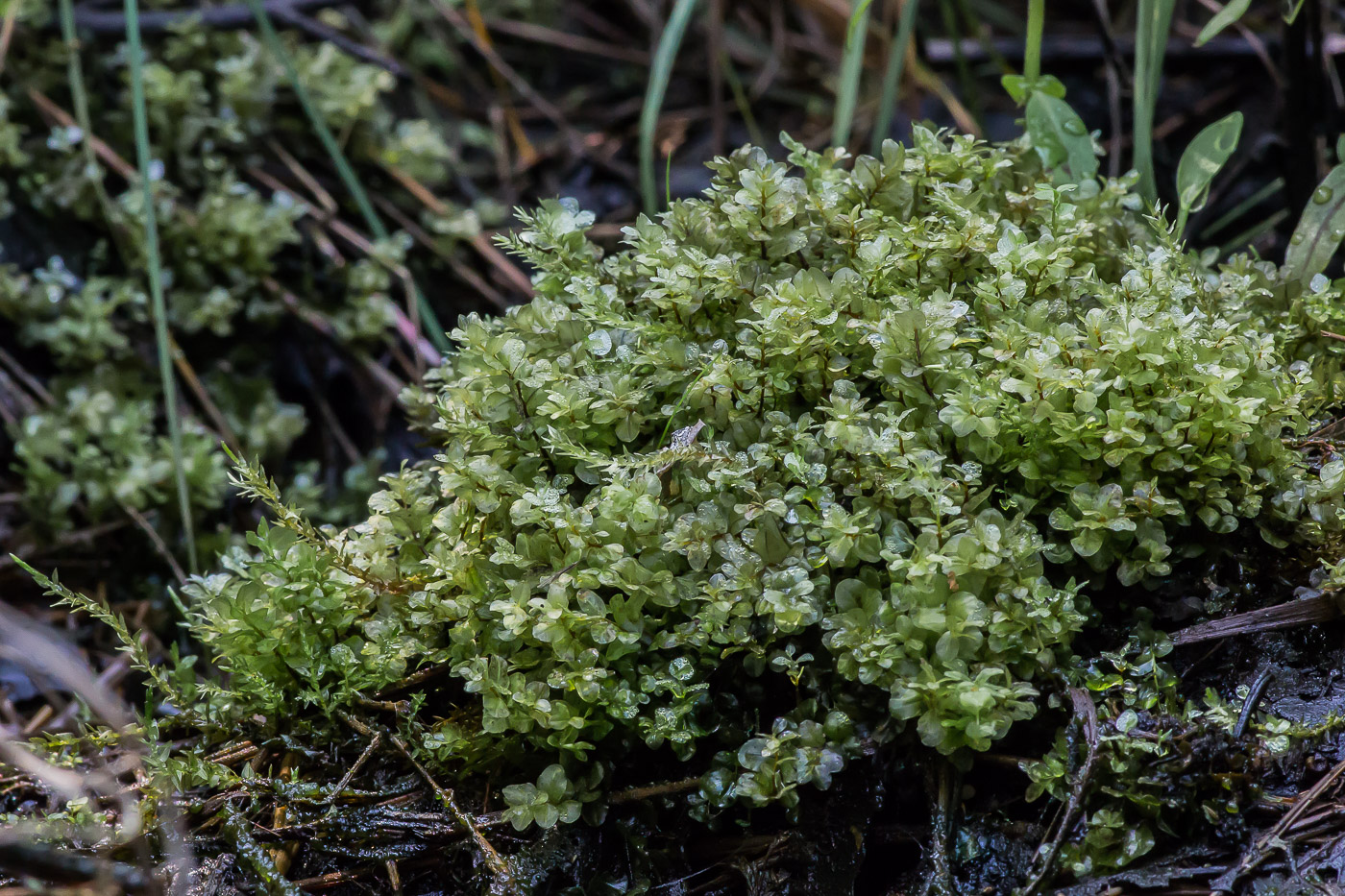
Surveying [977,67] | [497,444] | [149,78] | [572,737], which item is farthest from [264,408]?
[977,67]

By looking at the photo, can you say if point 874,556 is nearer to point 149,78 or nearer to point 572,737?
point 572,737

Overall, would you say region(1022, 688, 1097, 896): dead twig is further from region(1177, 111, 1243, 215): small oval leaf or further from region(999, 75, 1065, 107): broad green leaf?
region(999, 75, 1065, 107): broad green leaf

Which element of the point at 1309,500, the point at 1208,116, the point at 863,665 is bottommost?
the point at 863,665

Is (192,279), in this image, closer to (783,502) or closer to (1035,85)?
(783,502)

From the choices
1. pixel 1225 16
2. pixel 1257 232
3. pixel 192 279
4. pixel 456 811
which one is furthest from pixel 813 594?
pixel 192 279

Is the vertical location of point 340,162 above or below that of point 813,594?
above
